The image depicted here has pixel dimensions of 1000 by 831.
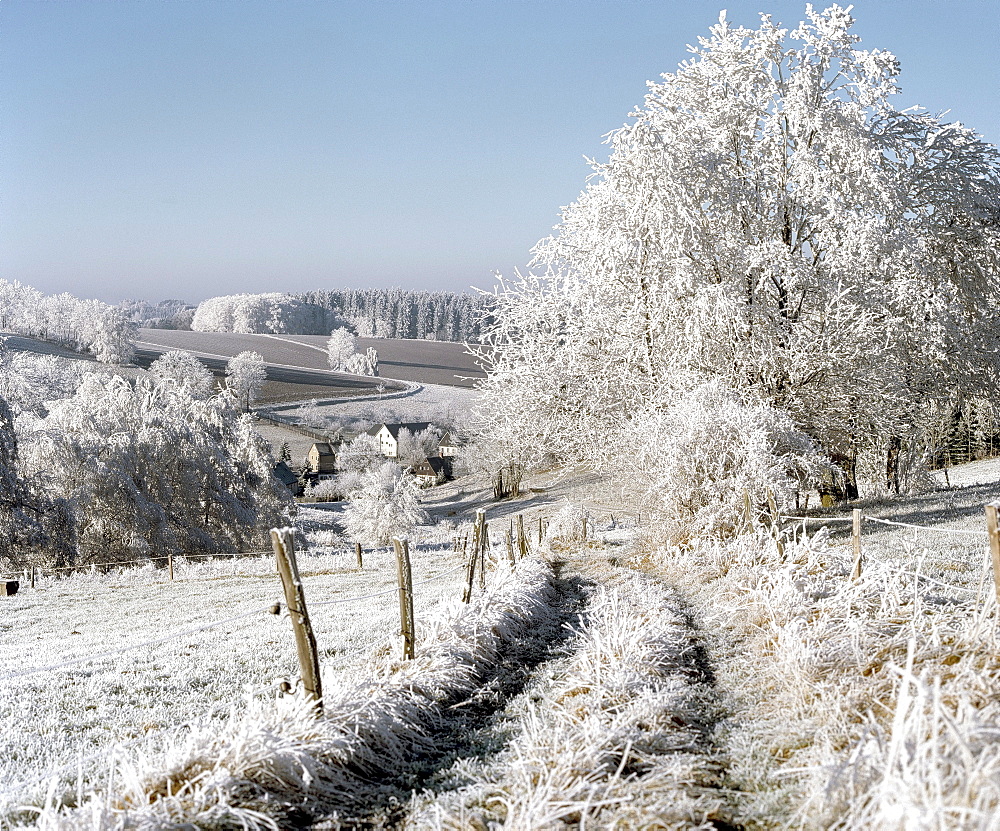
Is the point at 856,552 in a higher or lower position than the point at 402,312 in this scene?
lower

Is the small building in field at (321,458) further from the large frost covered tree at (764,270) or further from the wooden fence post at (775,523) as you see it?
the wooden fence post at (775,523)

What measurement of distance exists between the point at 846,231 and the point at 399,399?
7578cm

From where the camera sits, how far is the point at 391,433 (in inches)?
2945

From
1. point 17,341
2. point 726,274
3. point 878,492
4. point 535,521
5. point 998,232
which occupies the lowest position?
point 535,521

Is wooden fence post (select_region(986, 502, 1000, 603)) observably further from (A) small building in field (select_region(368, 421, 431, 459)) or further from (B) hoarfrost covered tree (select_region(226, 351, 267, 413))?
(B) hoarfrost covered tree (select_region(226, 351, 267, 413))

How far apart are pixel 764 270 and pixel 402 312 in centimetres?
15060

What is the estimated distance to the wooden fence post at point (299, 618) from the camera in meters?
4.77

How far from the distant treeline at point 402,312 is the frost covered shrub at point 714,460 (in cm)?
13011

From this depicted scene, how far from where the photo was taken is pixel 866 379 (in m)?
13.7

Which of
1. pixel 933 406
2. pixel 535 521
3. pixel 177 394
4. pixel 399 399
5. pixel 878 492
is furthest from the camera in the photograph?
pixel 399 399

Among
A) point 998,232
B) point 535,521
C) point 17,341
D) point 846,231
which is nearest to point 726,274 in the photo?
point 846,231

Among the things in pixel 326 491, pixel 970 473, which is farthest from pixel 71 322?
pixel 970 473

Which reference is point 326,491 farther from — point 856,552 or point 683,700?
point 683,700

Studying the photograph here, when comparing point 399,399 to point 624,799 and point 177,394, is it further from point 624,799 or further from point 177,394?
point 624,799
